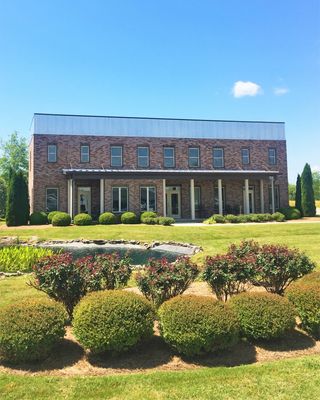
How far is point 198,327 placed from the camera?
4906 millimetres

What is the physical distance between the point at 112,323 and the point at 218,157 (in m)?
31.3

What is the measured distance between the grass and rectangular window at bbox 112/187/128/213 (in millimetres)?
26429

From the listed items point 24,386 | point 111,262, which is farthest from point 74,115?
point 24,386

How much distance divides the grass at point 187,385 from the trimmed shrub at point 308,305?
883mm

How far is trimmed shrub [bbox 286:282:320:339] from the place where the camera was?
5582 mm

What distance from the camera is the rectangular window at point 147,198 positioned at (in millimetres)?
31500

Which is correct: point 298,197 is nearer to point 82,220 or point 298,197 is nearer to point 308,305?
point 82,220

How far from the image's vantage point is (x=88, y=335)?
16.3ft

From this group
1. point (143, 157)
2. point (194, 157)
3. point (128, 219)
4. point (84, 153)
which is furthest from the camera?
point (194, 157)

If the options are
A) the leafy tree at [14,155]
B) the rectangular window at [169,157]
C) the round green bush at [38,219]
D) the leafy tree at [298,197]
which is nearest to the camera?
the round green bush at [38,219]

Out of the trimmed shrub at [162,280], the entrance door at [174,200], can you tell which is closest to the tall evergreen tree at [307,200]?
the entrance door at [174,200]

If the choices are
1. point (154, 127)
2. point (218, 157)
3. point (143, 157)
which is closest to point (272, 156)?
point (218, 157)

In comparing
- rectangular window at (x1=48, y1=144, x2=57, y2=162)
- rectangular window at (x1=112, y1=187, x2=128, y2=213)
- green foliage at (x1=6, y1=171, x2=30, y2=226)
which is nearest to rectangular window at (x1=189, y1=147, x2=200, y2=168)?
rectangular window at (x1=112, y1=187, x2=128, y2=213)

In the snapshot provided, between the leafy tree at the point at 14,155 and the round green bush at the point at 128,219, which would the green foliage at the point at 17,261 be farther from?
the leafy tree at the point at 14,155
